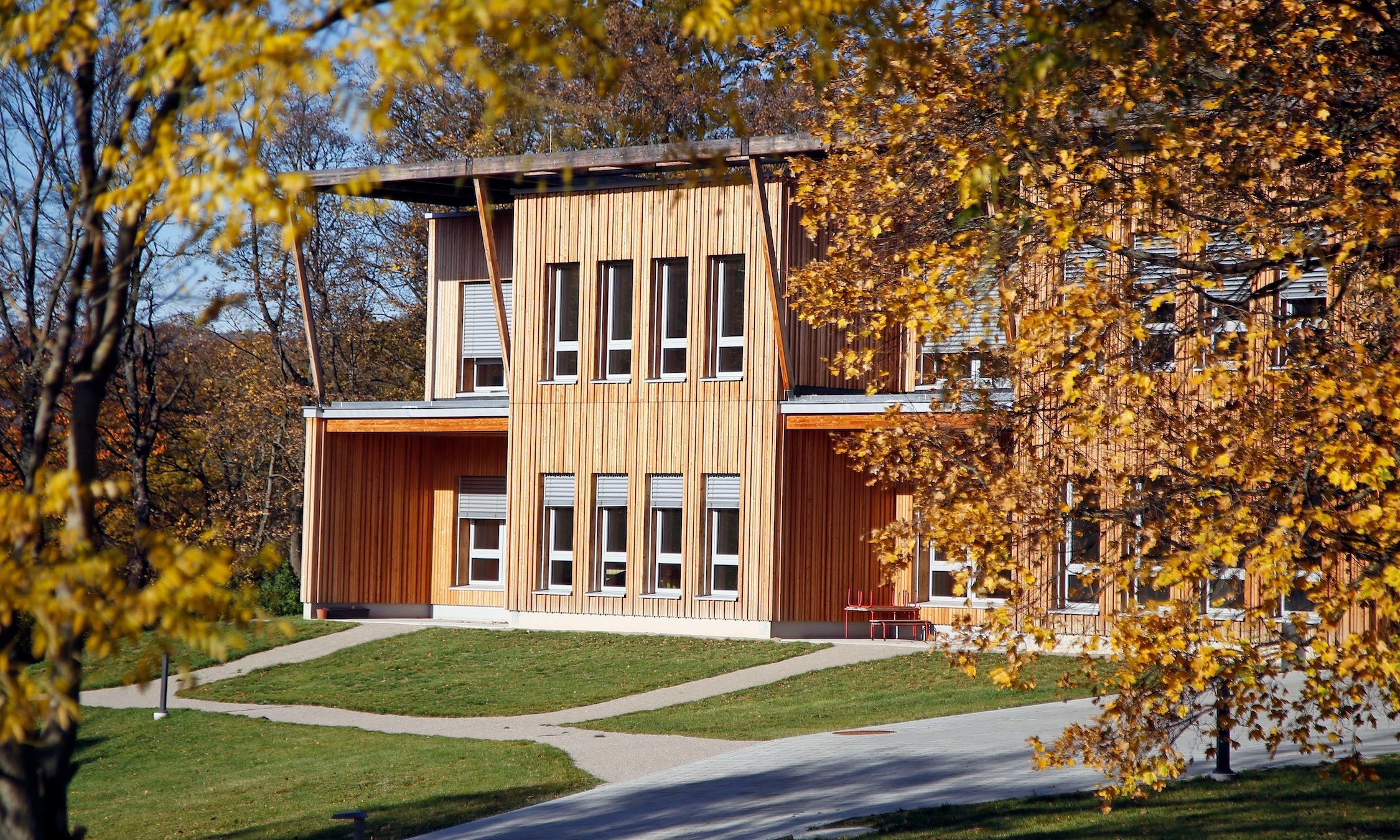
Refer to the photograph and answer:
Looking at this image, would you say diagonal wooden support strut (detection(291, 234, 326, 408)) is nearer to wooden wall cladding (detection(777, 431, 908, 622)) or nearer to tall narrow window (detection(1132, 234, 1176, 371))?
wooden wall cladding (detection(777, 431, 908, 622))

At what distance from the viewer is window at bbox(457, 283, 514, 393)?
30312 millimetres

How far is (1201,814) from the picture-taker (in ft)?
35.5

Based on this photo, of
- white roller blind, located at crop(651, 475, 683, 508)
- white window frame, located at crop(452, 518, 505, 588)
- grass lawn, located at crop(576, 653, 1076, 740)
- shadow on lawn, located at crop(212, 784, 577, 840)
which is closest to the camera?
shadow on lawn, located at crop(212, 784, 577, 840)

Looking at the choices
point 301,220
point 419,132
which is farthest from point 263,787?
point 419,132

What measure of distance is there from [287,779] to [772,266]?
1239cm

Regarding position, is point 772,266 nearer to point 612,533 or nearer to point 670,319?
point 670,319

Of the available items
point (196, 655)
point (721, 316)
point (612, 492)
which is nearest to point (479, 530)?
point (612, 492)

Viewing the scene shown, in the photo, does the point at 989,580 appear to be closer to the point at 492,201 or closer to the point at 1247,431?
the point at 1247,431

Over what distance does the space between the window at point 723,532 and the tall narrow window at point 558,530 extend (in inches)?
114

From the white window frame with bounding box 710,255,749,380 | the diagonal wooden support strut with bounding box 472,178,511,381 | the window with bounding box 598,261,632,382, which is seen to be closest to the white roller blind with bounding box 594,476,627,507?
the window with bounding box 598,261,632,382

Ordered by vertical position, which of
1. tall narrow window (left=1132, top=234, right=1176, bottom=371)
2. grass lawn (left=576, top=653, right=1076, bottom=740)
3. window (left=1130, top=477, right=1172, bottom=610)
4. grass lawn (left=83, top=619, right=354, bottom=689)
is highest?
tall narrow window (left=1132, top=234, right=1176, bottom=371)

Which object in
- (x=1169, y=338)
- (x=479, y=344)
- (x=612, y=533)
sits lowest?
(x=612, y=533)

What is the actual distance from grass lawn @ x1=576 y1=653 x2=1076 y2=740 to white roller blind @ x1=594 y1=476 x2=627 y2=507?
21.5 ft

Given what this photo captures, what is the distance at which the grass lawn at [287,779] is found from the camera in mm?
13352
